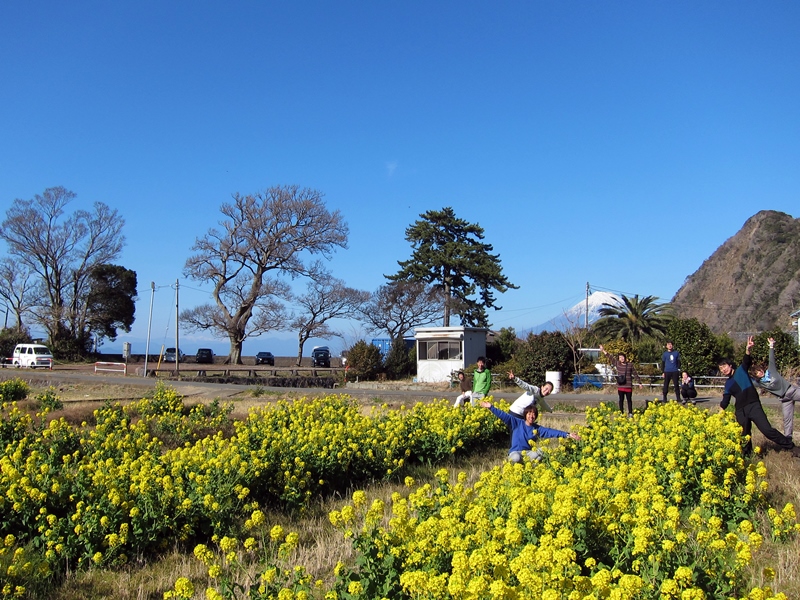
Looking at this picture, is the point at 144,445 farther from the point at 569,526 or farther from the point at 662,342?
the point at 662,342

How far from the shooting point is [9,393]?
757 inches

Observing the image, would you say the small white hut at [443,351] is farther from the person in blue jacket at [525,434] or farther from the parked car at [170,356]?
the parked car at [170,356]

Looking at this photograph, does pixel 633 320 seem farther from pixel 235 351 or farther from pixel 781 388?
pixel 781 388

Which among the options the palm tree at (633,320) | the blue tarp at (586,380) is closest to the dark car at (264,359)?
the palm tree at (633,320)

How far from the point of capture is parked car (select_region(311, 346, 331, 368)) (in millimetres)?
53906

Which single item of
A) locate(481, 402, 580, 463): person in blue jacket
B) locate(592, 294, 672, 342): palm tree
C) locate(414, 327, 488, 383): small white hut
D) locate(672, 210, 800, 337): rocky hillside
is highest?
locate(672, 210, 800, 337): rocky hillside

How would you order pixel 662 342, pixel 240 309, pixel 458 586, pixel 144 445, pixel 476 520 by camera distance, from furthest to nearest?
pixel 240 309 < pixel 662 342 < pixel 144 445 < pixel 476 520 < pixel 458 586

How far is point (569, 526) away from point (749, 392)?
20.0 feet

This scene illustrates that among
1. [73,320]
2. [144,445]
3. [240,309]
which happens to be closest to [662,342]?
[240,309]

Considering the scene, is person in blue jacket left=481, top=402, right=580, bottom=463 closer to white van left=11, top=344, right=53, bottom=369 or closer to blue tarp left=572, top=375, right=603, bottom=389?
blue tarp left=572, top=375, right=603, bottom=389

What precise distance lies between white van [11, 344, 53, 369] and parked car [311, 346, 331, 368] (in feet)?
60.5

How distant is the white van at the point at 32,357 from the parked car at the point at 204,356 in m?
12.4

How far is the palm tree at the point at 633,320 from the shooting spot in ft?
131

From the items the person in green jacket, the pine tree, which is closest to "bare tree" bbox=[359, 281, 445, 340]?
the pine tree
